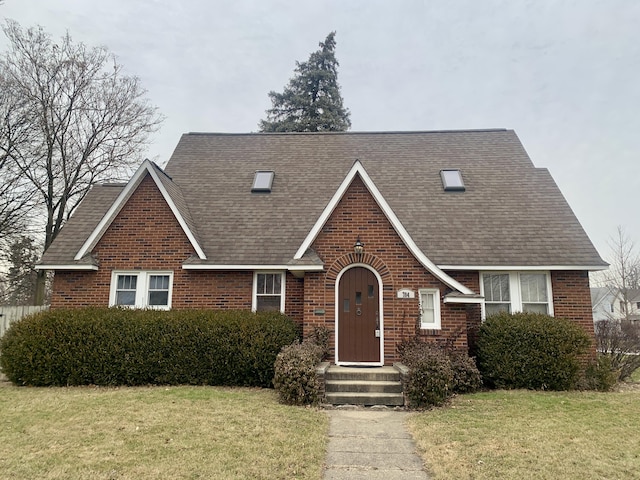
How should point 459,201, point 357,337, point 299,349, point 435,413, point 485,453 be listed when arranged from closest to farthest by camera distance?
point 485,453
point 435,413
point 299,349
point 357,337
point 459,201

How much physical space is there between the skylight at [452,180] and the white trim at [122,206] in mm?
8570

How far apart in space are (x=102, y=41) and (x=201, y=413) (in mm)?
21011

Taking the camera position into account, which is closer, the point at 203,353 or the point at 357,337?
the point at 203,353

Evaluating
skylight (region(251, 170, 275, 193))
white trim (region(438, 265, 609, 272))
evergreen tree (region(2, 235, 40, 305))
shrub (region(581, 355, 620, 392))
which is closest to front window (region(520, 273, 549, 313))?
white trim (region(438, 265, 609, 272))

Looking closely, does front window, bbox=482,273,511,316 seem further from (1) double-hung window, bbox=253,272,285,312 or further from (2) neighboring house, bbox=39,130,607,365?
(1) double-hung window, bbox=253,272,285,312

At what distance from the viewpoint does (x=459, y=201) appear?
44.1 ft

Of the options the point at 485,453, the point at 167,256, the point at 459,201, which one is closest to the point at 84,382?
the point at 167,256

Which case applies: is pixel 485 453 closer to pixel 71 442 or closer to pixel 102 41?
pixel 71 442

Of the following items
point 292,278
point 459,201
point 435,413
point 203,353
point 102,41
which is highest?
point 102,41

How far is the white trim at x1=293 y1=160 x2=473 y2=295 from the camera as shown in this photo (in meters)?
9.98

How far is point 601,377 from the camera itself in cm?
959

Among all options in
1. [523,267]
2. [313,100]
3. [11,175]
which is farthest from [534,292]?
[313,100]

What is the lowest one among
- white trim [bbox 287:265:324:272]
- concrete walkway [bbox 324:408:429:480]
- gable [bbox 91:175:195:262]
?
concrete walkway [bbox 324:408:429:480]

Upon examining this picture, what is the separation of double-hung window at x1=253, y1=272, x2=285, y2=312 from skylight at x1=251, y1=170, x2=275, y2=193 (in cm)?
380
